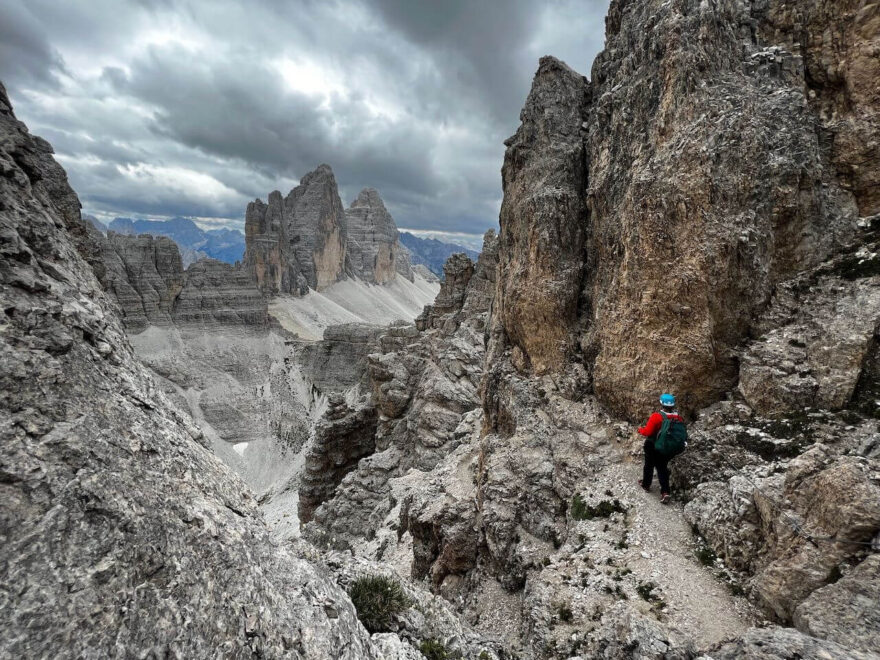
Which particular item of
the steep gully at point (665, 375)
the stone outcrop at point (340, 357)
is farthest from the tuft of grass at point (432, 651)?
the stone outcrop at point (340, 357)

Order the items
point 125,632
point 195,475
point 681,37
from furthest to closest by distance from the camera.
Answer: point 681,37, point 195,475, point 125,632


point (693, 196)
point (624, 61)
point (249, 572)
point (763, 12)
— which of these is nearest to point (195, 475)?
point (249, 572)

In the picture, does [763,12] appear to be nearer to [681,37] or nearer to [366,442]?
[681,37]

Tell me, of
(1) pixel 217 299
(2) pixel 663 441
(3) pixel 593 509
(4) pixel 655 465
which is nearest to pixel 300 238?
(1) pixel 217 299

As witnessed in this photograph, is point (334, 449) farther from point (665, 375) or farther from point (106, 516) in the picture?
point (106, 516)

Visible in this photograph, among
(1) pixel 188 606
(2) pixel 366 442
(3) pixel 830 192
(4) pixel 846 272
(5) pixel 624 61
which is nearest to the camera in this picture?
(1) pixel 188 606

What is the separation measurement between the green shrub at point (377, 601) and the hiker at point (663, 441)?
6.73 meters

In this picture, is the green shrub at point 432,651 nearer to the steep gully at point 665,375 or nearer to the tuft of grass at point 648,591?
the steep gully at point 665,375

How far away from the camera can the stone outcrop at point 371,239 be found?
524 ft

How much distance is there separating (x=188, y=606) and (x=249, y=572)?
32.6 inches

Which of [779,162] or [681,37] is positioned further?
[681,37]

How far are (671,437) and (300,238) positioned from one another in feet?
434

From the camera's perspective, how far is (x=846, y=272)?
29.3 feet

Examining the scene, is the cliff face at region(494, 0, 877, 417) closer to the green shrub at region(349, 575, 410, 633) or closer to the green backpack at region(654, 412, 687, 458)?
the green backpack at region(654, 412, 687, 458)
